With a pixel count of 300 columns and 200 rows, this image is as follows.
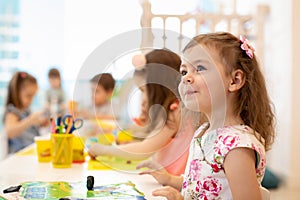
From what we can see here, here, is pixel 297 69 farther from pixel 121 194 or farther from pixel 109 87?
pixel 121 194

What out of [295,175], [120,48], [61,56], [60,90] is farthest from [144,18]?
[61,56]

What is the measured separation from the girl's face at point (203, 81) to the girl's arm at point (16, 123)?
1.40 metres

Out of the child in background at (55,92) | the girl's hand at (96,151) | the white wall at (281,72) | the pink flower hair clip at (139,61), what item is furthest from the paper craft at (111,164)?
the child in background at (55,92)

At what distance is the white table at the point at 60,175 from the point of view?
0.99m

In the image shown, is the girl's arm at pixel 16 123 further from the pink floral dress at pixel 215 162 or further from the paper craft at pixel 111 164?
the pink floral dress at pixel 215 162

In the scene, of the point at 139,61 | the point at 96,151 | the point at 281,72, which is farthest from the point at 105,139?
the point at 281,72

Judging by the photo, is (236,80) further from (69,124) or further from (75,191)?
(69,124)

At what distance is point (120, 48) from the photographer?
1.02 m

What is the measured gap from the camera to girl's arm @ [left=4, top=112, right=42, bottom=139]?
217 centimetres

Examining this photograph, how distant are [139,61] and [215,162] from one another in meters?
0.49

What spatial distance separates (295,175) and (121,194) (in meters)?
1.55

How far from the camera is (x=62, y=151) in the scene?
1190 millimetres

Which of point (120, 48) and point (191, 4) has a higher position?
point (191, 4)

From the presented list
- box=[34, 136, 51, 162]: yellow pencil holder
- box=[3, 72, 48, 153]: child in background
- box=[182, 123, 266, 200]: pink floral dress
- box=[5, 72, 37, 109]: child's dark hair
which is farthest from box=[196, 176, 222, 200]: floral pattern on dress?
box=[5, 72, 37, 109]: child's dark hair
